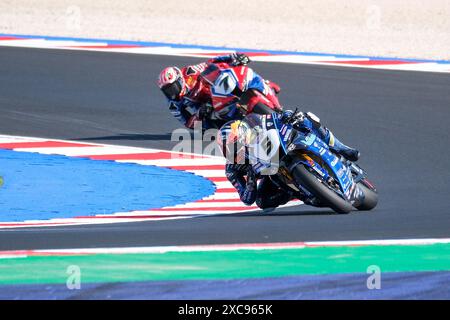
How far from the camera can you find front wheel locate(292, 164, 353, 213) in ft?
29.1

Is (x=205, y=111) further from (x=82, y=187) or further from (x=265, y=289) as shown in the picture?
(x=265, y=289)

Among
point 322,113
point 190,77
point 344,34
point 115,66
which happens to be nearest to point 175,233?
point 190,77

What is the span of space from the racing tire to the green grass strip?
89.7 inches

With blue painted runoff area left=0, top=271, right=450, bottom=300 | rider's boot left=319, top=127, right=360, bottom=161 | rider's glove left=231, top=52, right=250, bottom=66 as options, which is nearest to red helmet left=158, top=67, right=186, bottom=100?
rider's glove left=231, top=52, right=250, bottom=66

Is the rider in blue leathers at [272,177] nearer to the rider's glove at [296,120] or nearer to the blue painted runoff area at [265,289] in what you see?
the rider's glove at [296,120]

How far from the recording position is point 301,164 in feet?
29.6

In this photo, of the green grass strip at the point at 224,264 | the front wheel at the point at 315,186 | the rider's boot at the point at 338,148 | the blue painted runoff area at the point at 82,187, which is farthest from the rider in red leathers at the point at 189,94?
the green grass strip at the point at 224,264

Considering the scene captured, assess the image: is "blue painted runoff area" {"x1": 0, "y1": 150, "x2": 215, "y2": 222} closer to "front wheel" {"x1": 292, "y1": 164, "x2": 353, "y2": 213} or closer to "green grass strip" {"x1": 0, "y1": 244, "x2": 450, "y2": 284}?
"front wheel" {"x1": 292, "y1": 164, "x2": 353, "y2": 213}

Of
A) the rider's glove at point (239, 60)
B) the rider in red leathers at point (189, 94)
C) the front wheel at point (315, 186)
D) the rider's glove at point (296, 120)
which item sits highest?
the rider's glove at point (239, 60)

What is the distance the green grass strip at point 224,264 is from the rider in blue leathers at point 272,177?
2320 millimetres

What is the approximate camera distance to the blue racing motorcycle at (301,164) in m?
8.98

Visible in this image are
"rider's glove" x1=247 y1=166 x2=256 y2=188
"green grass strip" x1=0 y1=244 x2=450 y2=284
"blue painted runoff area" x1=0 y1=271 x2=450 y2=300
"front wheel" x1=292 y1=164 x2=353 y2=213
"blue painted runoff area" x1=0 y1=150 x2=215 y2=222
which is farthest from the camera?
"blue painted runoff area" x1=0 y1=150 x2=215 y2=222

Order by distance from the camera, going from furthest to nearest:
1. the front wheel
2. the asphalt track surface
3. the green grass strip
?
the front wheel → the asphalt track surface → the green grass strip

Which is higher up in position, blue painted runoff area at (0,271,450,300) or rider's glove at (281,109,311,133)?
rider's glove at (281,109,311,133)
